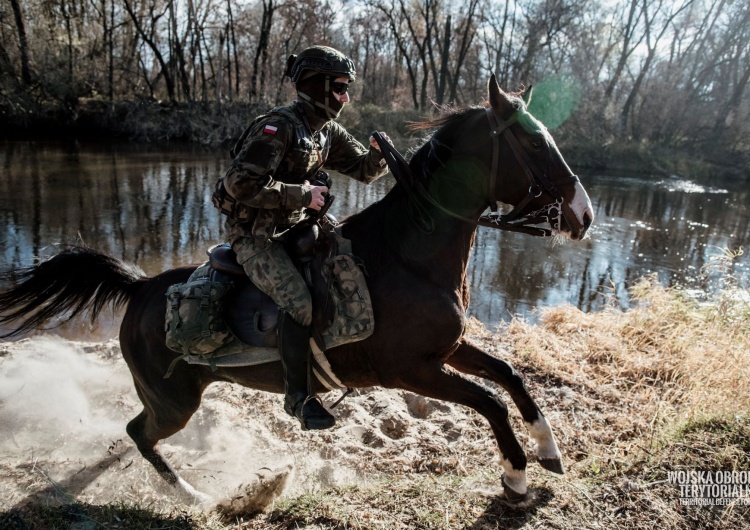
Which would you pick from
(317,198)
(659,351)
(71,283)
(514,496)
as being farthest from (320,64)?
(659,351)

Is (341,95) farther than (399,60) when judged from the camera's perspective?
No

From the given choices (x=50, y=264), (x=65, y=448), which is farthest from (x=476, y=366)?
(x=65, y=448)

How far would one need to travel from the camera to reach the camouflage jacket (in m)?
3.10

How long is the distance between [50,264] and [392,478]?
3377 mm

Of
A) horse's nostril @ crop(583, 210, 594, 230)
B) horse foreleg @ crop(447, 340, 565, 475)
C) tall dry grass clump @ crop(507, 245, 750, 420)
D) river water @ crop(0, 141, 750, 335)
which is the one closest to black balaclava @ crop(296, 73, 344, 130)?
horse's nostril @ crop(583, 210, 594, 230)

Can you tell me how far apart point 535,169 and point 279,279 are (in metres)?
1.82

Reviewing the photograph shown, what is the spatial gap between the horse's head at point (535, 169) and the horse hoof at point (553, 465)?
1938 mm

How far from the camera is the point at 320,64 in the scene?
330cm

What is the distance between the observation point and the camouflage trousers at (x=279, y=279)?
335 cm

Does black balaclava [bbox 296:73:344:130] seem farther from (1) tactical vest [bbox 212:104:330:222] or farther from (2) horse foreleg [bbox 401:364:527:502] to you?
(2) horse foreleg [bbox 401:364:527:502]

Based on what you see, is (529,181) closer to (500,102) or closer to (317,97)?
(500,102)

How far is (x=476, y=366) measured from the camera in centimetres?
391

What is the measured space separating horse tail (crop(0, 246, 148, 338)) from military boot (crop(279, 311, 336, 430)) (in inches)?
61.4

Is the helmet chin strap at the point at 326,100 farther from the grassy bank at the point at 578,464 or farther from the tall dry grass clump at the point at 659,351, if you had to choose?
the tall dry grass clump at the point at 659,351
